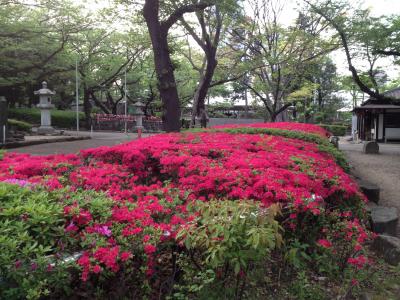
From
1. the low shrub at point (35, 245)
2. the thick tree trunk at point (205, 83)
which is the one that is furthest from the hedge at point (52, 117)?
the low shrub at point (35, 245)

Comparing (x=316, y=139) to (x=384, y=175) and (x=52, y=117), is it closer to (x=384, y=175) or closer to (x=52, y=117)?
(x=384, y=175)

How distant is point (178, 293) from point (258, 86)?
81.0ft

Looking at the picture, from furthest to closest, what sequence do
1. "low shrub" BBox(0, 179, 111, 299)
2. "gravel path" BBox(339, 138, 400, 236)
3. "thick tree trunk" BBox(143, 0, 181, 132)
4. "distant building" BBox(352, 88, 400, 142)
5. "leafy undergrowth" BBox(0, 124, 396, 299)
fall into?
"distant building" BBox(352, 88, 400, 142), "thick tree trunk" BBox(143, 0, 181, 132), "gravel path" BBox(339, 138, 400, 236), "leafy undergrowth" BBox(0, 124, 396, 299), "low shrub" BBox(0, 179, 111, 299)

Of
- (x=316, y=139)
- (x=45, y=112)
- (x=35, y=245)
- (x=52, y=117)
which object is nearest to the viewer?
(x=35, y=245)

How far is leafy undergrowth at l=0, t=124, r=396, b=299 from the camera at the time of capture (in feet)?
7.28

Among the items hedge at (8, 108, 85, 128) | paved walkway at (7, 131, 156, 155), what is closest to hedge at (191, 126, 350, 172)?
paved walkway at (7, 131, 156, 155)

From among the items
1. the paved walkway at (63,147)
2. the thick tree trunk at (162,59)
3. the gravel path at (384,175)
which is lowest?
the gravel path at (384,175)

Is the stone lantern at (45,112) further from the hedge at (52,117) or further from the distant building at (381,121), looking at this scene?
the distant building at (381,121)

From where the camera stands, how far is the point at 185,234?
8.03ft

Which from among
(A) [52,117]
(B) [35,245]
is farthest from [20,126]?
(B) [35,245]

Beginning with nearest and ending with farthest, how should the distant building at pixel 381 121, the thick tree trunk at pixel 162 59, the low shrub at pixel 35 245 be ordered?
1. the low shrub at pixel 35 245
2. the thick tree trunk at pixel 162 59
3. the distant building at pixel 381 121

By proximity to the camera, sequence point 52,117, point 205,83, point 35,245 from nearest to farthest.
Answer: point 35,245, point 205,83, point 52,117

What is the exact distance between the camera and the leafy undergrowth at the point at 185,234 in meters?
2.22

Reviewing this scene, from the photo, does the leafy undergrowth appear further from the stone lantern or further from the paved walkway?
the stone lantern
